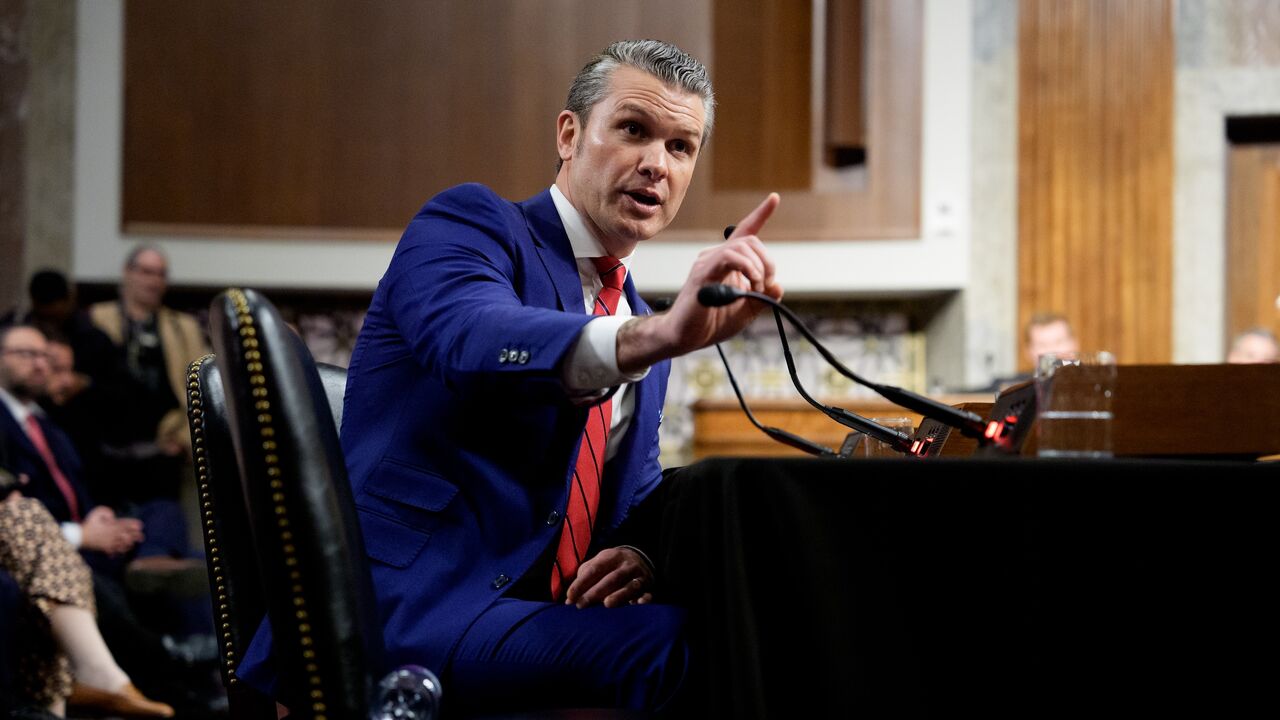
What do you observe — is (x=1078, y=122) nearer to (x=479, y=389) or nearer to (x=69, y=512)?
(x=69, y=512)

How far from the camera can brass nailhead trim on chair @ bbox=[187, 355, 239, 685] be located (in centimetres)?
157

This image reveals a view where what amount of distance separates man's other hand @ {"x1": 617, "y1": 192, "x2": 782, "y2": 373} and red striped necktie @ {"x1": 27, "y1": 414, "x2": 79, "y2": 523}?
391cm

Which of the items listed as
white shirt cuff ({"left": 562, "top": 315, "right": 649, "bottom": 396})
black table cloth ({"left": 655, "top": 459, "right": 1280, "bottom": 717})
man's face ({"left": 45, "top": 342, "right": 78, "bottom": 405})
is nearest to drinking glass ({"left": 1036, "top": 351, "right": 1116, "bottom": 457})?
black table cloth ({"left": 655, "top": 459, "right": 1280, "bottom": 717})

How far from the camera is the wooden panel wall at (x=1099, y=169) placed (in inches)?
252

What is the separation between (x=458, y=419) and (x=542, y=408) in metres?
0.10

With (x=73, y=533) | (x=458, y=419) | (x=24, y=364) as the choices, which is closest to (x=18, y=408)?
(x=24, y=364)

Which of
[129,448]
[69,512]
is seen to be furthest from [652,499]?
[129,448]

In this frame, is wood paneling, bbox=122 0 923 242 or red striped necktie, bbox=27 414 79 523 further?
wood paneling, bbox=122 0 923 242

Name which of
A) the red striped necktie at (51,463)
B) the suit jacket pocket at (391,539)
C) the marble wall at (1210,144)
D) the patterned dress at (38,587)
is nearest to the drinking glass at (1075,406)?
the suit jacket pocket at (391,539)

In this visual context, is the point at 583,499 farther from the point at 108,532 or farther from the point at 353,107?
the point at 353,107

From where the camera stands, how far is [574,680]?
138 cm

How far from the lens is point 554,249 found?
179 cm

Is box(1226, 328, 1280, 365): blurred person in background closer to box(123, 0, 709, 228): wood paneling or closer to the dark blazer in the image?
box(123, 0, 709, 228): wood paneling

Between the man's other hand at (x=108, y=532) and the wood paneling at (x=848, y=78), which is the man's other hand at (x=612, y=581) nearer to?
the man's other hand at (x=108, y=532)
